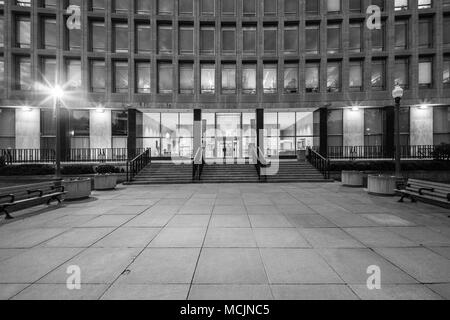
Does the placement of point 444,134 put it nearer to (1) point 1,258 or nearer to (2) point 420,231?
(2) point 420,231

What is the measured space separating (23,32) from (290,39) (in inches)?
970

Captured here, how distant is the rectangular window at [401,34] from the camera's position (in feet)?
67.0

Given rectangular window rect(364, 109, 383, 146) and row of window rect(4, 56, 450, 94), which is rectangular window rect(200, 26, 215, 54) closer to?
row of window rect(4, 56, 450, 94)

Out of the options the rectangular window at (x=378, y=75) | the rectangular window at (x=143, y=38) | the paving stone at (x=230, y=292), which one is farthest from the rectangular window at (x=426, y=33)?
the paving stone at (x=230, y=292)

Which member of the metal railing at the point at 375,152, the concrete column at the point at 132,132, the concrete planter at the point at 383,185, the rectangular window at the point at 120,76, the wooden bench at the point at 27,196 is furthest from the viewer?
the rectangular window at the point at 120,76

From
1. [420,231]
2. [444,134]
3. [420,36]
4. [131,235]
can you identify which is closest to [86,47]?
[131,235]

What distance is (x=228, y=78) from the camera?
21438mm

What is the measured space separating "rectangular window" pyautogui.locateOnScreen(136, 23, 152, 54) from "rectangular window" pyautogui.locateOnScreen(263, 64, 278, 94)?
11326 millimetres

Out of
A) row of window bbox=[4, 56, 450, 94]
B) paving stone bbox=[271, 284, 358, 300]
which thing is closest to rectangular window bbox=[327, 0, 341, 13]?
row of window bbox=[4, 56, 450, 94]

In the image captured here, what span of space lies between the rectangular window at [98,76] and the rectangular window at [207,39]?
372 inches

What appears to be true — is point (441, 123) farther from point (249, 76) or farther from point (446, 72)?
point (249, 76)

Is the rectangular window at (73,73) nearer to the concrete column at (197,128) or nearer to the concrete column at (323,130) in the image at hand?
the concrete column at (197,128)

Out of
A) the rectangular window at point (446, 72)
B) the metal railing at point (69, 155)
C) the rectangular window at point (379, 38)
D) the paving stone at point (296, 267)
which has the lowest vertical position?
the paving stone at point (296, 267)

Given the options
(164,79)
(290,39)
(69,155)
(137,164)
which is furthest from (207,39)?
(69,155)
